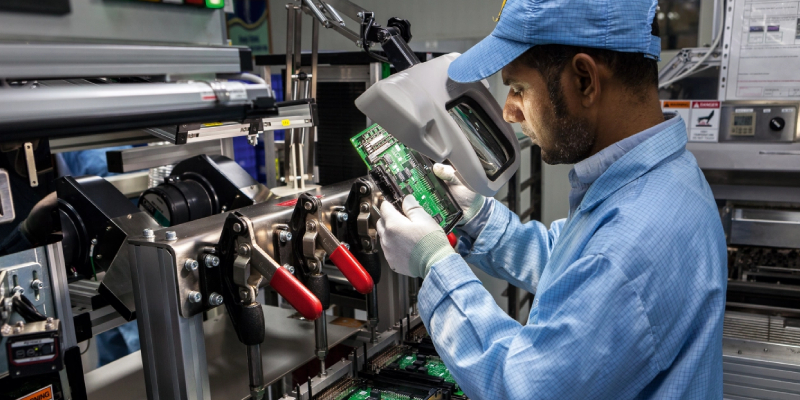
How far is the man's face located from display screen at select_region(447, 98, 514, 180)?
17 centimetres

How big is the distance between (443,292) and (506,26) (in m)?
0.56

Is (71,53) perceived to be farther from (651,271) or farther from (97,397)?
(97,397)

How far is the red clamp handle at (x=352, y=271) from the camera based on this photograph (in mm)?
1329

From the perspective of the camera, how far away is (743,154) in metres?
2.67

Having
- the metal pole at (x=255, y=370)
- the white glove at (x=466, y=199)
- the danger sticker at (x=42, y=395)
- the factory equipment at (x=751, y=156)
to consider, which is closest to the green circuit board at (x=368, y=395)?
the metal pole at (x=255, y=370)

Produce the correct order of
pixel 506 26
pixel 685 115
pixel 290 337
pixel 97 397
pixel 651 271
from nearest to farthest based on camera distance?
pixel 651 271
pixel 506 26
pixel 97 397
pixel 290 337
pixel 685 115

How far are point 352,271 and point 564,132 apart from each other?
0.56m

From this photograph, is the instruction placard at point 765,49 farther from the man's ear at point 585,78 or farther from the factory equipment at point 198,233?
the man's ear at point 585,78

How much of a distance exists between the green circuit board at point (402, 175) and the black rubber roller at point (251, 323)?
474mm

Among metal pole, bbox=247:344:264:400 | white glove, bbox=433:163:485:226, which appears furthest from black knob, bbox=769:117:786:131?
metal pole, bbox=247:344:264:400

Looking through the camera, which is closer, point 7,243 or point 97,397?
point 7,243

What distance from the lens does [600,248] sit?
1.04 meters

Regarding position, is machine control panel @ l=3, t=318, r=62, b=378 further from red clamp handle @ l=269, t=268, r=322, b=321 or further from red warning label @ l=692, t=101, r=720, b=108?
red warning label @ l=692, t=101, r=720, b=108

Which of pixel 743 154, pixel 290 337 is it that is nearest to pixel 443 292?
pixel 290 337
